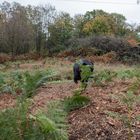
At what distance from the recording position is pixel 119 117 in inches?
220

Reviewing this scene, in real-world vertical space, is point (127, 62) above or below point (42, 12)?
below

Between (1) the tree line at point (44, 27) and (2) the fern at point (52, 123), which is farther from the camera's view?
(1) the tree line at point (44, 27)

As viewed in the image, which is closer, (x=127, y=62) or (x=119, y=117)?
(x=119, y=117)

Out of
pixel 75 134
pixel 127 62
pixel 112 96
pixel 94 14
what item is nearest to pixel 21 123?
pixel 75 134

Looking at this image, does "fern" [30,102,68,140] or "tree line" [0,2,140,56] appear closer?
"fern" [30,102,68,140]

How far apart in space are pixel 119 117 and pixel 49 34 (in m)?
43.6

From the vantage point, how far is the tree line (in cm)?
4156

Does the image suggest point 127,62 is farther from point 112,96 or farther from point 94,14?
point 94,14

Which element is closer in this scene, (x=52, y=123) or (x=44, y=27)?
(x=52, y=123)

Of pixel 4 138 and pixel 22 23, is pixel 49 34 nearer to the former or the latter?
pixel 22 23

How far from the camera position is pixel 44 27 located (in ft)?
162

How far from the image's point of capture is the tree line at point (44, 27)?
4156 cm

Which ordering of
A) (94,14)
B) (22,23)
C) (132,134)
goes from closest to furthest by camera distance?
(132,134)
(22,23)
(94,14)

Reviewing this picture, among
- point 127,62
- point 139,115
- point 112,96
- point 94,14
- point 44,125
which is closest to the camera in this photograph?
point 44,125
